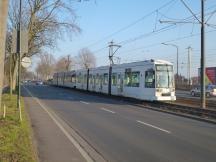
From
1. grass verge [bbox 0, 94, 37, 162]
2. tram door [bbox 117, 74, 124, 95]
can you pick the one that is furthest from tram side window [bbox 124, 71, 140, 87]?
grass verge [bbox 0, 94, 37, 162]

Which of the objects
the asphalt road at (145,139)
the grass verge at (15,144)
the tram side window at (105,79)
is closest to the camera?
the grass verge at (15,144)

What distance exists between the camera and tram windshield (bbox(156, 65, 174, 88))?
33.2m

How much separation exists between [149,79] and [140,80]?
54.4 inches

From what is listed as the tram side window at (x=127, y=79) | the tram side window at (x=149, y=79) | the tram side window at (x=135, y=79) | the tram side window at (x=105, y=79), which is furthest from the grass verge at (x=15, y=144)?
the tram side window at (x=105, y=79)

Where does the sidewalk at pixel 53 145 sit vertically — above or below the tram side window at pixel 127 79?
below

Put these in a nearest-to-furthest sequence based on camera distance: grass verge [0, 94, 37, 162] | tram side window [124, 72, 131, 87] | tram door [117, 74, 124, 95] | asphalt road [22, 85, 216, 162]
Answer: grass verge [0, 94, 37, 162] → asphalt road [22, 85, 216, 162] → tram side window [124, 72, 131, 87] → tram door [117, 74, 124, 95]

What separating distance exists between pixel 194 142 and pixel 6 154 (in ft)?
21.5

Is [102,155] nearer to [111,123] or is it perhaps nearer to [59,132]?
[59,132]

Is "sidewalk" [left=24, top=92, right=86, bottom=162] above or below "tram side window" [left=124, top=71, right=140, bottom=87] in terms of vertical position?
below

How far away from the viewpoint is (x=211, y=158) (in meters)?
11.2

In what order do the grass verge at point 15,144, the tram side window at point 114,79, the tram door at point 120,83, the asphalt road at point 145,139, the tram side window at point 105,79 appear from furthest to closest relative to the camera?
the tram side window at point 105,79 → the tram side window at point 114,79 → the tram door at point 120,83 → the asphalt road at point 145,139 → the grass verge at point 15,144

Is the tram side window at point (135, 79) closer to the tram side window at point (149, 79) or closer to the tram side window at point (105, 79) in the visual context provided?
the tram side window at point (149, 79)

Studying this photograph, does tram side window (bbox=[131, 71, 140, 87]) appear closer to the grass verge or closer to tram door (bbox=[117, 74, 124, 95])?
tram door (bbox=[117, 74, 124, 95])

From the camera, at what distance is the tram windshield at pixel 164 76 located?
33.2 metres
